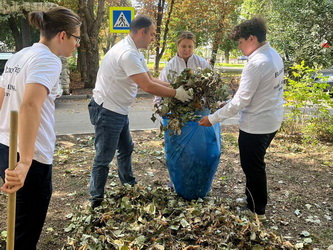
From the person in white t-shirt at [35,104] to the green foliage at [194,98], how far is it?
1.39m

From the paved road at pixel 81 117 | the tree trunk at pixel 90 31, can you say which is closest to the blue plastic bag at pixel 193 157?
the paved road at pixel 81 117

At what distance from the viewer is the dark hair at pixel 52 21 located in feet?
5.99

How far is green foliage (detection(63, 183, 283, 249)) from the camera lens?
96.6 inches

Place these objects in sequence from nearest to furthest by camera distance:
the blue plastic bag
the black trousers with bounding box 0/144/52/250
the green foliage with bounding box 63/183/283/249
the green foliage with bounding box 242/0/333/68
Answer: the black trousers with bounding box 0/144/52/250
the green foliage with bounding box 63/183/283/249
the blue plastic bag
the green foliage with bounding box 242/0/333/68

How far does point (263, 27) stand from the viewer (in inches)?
111

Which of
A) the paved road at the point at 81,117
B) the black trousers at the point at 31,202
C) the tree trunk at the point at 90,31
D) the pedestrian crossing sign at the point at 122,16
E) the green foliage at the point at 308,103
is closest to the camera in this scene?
the black trousers at the point at 31,202

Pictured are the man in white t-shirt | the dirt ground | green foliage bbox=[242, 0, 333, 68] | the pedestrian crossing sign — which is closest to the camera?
the man in white t-shirt

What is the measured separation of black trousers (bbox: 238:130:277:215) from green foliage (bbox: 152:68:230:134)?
18.3 inches

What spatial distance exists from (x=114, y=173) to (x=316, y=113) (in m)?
3.48

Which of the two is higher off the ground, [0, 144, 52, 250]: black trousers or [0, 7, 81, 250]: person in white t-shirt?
[0, 7, 81, 250]: person in white t-shirt

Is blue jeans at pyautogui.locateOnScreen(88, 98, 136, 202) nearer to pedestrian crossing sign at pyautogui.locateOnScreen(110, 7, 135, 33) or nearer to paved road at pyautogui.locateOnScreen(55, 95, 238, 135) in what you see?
paved road at pyautogui.locateOnScreen(55, 95, 238, 135)

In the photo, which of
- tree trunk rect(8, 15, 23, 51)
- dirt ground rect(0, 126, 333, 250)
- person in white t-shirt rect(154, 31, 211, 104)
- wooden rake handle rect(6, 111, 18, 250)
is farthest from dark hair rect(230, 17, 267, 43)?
tree trunk rect(8, 15, 23, 51)

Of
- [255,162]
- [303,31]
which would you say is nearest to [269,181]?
[255,162]

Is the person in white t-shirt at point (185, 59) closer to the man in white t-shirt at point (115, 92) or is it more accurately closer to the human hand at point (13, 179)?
the man in white t-shirt at point (115, 92)
